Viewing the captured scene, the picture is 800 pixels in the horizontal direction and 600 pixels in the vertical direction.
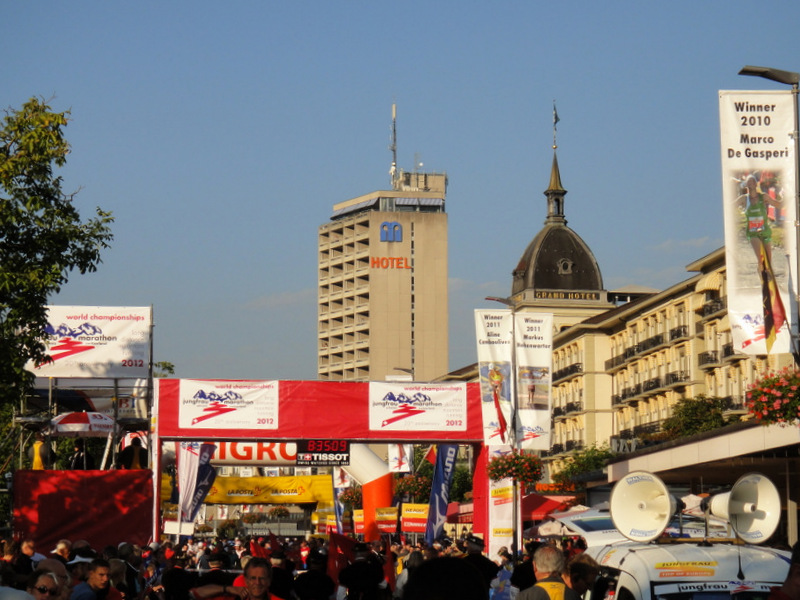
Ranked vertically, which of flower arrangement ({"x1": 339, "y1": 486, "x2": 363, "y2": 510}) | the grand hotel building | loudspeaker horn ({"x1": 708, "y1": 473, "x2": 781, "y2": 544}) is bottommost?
loudspeaker horn ({"x1": 708, "y1": 473, "x2": 781, "y2": 544})

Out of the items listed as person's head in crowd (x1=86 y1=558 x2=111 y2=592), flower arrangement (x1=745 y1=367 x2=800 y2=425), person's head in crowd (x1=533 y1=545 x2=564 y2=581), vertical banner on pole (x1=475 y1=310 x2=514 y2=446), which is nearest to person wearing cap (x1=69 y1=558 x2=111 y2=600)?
person's head in crowd (x1=86 y1=558 x2=111 y2=592)

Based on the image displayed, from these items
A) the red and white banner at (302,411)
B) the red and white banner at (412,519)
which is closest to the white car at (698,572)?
the red and white banner at (302,411)

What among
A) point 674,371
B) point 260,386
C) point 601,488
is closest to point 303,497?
point 601,488

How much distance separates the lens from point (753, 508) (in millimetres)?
10648

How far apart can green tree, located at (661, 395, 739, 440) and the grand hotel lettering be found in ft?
264

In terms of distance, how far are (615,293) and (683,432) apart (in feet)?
211

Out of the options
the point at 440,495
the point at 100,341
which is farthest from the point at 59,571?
the point at 440,495

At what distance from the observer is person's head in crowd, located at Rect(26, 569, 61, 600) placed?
8477 millimetres

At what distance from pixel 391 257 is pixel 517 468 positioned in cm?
12049

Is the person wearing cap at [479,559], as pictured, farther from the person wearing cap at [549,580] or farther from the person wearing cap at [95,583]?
the person wearing cap at [95,583]

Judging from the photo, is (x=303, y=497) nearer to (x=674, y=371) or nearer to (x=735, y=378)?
(x=735, y=378)

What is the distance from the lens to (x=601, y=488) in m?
44.2

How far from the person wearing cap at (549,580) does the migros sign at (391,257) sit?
142m

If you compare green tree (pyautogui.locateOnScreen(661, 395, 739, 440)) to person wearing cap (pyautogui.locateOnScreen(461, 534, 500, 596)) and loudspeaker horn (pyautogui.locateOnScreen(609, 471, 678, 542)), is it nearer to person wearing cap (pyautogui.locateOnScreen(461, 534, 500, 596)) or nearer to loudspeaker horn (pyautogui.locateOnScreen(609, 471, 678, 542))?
person wearing cap (pyautogui.locateOnScreen(461, 534, 500, 596))
